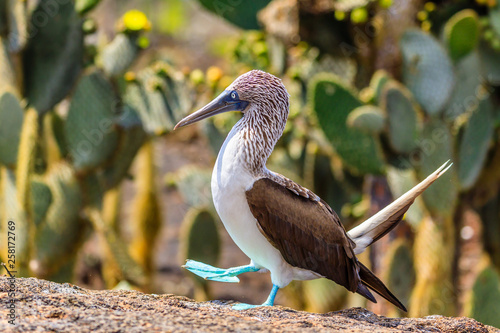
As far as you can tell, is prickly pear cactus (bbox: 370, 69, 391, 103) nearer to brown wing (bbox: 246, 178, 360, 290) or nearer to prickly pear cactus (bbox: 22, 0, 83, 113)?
prickly pear cactus (bbox: 22, 0, 83, 113)

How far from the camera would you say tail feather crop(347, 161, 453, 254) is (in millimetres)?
3686

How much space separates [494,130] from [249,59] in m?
2.78

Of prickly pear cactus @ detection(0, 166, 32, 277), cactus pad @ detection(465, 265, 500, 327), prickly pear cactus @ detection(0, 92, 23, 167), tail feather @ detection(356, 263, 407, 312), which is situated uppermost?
prickly pear cactus @ detection(0, 92, 23, 167)

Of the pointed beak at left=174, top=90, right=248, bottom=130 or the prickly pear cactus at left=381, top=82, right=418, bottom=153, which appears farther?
the prickly pear cactus at left=381, top=82, right=418, bottom=153

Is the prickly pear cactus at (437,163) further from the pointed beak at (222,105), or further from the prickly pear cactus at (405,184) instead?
the pointed beak at (222,105)

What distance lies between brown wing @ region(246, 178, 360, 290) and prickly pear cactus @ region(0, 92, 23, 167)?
3773mm

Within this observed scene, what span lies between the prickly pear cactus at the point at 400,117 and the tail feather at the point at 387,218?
2.71 m

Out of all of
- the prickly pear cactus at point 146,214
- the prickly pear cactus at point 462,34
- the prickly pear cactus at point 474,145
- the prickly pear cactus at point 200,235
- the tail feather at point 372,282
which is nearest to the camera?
the tail feather at point 372,282

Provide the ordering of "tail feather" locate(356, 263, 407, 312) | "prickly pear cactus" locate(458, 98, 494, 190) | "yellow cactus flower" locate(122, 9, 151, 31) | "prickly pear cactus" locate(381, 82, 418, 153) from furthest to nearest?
"yellow cactus flower" locate(122, 9, 151, 31) < "prickly pear cactus" locate(458, 98, 494, 190) < "prickly pear cactus" locate(381, 82, 418, 153) < "tail feather" locate(356, 263, 407, 312)

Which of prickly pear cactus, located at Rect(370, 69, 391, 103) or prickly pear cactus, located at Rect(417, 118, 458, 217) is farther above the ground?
prickly pear cactus, located at Rect(370, 69, 391, 103)

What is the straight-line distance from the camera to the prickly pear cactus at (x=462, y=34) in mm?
6656

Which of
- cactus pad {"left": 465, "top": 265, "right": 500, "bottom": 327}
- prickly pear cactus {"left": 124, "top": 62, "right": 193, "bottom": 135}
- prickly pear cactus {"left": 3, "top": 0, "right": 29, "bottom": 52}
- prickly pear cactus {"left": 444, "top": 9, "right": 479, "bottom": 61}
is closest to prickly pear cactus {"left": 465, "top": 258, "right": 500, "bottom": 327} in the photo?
cactus pad {"left": 465, "top": 265, "right": 500, "bottom": 327}

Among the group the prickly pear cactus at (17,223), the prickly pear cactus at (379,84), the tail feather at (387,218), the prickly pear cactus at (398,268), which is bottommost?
the tail feather at (387,218)

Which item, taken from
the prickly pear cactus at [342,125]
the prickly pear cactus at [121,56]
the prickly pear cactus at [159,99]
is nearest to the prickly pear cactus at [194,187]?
the prickly pear cactus at [159,99]
